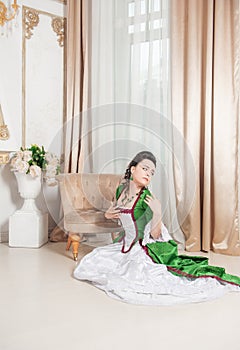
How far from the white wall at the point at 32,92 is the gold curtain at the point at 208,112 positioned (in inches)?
54.2

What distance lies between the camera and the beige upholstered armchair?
139 inches

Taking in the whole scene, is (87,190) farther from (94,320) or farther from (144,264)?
(94,320)

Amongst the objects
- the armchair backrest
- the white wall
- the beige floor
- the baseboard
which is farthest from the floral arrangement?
the beige floor

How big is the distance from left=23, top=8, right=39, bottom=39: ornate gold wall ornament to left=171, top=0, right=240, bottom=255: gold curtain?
4.85ft

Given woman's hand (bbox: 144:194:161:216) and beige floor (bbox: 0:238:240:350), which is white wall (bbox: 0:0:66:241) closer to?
beige floor (bbox: 0:238:240:350)

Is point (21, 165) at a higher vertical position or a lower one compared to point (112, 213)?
higher

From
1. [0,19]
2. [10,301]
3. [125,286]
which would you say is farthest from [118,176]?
[0,19]

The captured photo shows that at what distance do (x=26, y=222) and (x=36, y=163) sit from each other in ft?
1.83

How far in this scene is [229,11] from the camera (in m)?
3.79

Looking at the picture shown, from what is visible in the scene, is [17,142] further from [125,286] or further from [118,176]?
[125,286]

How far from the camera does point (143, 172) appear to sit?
319cm

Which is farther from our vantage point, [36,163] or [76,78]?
[76,78]

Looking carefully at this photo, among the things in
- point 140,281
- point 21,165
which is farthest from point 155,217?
point 21,165

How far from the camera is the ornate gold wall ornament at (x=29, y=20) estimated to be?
4.55 m
